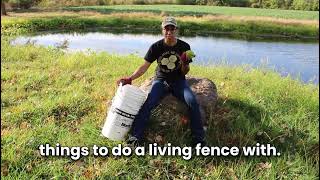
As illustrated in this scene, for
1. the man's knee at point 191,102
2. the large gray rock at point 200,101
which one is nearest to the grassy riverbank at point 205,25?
the large gray rock at point 200,101

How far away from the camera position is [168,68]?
22.1 ft

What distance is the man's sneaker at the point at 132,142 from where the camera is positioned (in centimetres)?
634

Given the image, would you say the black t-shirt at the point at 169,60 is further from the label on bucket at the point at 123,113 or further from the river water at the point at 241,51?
the river water at the point at 241,51

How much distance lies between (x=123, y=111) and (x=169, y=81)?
0.88 meters

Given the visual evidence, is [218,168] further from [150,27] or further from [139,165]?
[150,27]

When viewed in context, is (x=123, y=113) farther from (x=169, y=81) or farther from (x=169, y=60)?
(x=169, y=60)

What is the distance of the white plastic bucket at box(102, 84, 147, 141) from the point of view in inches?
249

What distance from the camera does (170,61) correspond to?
265 inches

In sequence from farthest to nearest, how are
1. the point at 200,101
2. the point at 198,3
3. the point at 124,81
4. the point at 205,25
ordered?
the point at 198,3, the point at 205,25, the point at 200,101, the point at 124,81

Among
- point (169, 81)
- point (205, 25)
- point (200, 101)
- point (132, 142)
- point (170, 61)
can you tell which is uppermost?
point (170, 61)

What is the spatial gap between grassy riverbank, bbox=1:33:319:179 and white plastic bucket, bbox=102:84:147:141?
18cm

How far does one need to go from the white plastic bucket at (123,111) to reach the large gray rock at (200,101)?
73cm

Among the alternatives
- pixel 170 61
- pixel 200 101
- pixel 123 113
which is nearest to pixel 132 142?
pixel 123 113

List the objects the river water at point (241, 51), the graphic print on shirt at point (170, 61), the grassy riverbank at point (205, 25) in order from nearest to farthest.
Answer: the graphic print on shirt at point (170, 61) < the river water at point (241, 51) < the grassy riverbank at point (205, 25)
